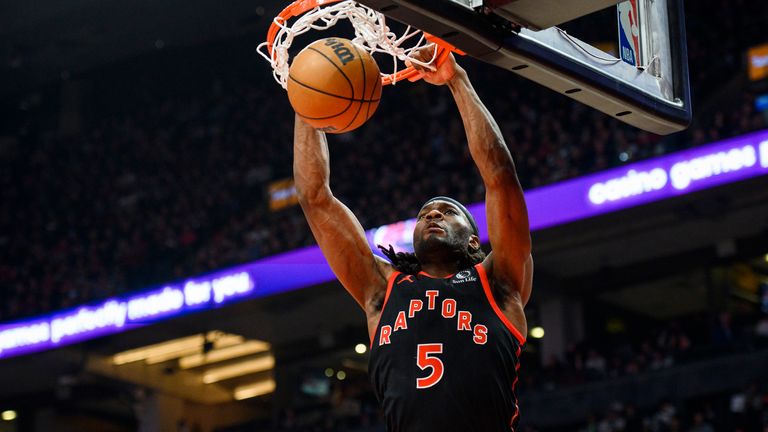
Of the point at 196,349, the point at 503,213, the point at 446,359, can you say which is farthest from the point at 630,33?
the point at 196,349

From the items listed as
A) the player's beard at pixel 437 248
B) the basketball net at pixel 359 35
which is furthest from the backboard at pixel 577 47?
the player's beard at pixel 437 248

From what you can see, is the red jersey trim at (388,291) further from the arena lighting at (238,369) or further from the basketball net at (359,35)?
the arena lighting at (238,369)

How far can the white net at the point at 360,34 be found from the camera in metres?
Result: 4.84

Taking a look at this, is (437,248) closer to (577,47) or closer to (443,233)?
(443,233)

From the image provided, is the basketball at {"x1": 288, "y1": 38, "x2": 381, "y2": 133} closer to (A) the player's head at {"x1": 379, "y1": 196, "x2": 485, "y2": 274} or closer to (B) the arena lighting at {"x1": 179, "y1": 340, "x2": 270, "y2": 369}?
(A) the player's head at {"x1": 379, "y1": 196, "x2": 485, "y2": 274}

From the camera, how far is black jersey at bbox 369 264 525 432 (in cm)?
406

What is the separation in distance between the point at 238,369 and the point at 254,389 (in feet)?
5.21

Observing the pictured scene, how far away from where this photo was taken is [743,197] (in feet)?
56.5

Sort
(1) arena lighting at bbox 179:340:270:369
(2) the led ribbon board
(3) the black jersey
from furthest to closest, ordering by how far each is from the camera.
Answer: (1) arena lighting at bbox 179:340:270:369 → (2) the led ribbon board → (3) the black jersey

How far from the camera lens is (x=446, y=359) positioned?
414 centimetres

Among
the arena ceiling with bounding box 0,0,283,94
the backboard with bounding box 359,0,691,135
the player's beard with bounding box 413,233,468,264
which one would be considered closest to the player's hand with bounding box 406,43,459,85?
the backboard with bounding box 359,0,691,135

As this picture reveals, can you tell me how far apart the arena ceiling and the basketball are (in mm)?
20273

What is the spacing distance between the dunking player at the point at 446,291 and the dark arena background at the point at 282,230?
10.2 meters

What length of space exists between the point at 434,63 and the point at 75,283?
18.7 m
